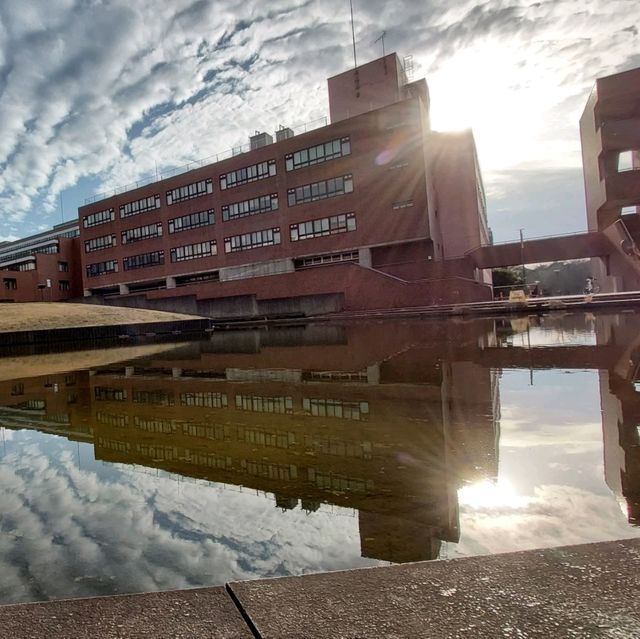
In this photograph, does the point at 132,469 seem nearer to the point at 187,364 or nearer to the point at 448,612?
the point at 448,612

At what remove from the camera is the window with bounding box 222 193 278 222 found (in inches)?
1930

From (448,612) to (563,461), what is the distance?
295cm

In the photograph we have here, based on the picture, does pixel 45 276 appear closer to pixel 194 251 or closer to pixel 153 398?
pixel 194 251

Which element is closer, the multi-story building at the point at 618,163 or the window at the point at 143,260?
the multi-story building at the point at 618,163

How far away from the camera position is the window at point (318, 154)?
4503 cm

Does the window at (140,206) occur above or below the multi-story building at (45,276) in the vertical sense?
above

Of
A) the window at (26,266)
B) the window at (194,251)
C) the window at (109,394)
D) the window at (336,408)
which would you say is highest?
the window at (26,266)

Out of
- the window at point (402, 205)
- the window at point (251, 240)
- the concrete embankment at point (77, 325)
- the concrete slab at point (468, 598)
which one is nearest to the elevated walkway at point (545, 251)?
the window at point (402, 205)

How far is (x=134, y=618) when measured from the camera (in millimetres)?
1878

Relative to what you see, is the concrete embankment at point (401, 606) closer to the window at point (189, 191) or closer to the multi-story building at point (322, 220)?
the multi-story building at point (322, 220)

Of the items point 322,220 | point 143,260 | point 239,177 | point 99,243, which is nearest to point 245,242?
point 239,177

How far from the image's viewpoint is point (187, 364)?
43.8ft

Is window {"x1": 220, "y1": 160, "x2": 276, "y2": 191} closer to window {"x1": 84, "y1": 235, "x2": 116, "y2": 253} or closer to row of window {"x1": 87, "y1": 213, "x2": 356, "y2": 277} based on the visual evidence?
row of window {"x1": 87, "y1": 213, "x2": 356, "y2": 277}

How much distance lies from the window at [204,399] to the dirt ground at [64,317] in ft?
71.5
